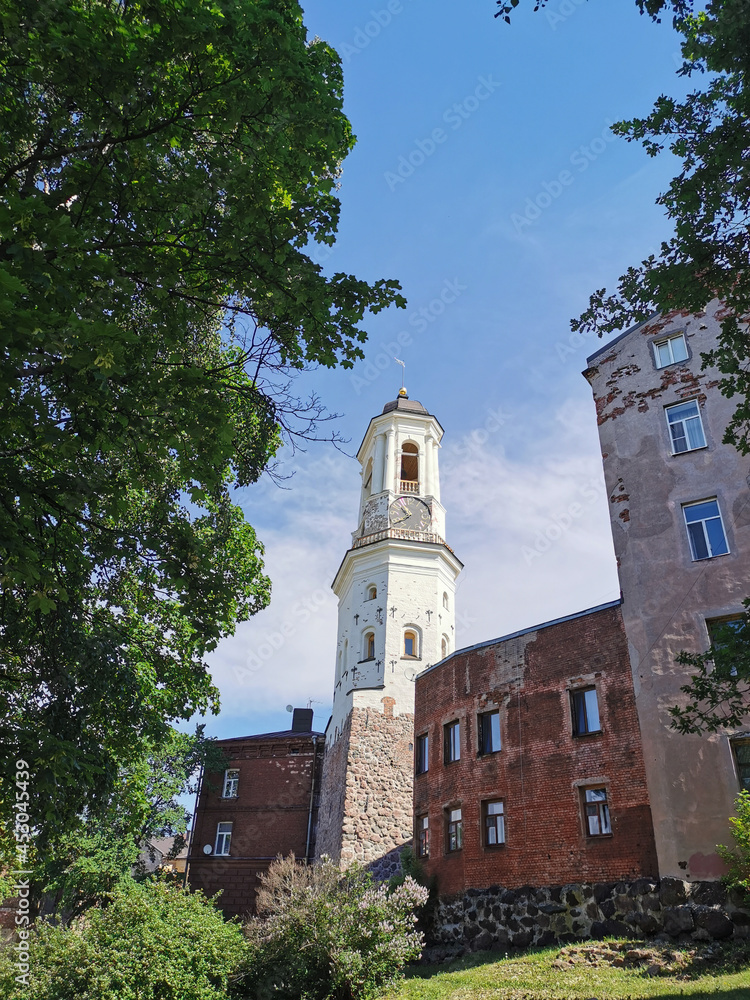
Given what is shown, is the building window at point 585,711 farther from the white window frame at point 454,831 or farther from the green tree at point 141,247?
the green tree at point 141,247

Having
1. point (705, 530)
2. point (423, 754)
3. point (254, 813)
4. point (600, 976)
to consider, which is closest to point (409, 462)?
point (423, 754)

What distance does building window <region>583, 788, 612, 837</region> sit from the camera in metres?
17.7

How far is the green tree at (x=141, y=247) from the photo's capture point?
602cm

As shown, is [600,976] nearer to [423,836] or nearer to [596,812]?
[596,812]

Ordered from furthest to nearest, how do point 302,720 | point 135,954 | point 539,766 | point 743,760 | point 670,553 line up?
point 302,720 < point 539,766 < point 670,553 < point 743,760 < point 135,954

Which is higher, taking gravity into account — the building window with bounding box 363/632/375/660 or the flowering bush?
the building window with bounding box 363/632/375/660

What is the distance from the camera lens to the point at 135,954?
13.5 meters

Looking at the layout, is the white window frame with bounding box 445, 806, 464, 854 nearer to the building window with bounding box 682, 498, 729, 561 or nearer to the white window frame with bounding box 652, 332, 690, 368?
Answer: the building window with bounding box 682, 498, 729, 561

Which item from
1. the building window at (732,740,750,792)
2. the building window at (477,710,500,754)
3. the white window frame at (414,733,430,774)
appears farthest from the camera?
the white window frame at (414,733,430,774)

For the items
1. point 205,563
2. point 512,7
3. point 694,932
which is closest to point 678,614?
point 694,932

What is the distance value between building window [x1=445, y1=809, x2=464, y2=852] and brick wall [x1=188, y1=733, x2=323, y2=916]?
52.3 feet

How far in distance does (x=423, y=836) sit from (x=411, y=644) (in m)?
11.6

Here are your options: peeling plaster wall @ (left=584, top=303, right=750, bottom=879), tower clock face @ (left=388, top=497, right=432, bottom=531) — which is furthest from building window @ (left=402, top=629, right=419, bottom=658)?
peeling plaster wall @ (left=584, top=303, right=750, bottom=879)

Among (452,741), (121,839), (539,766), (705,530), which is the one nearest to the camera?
(705,530)
